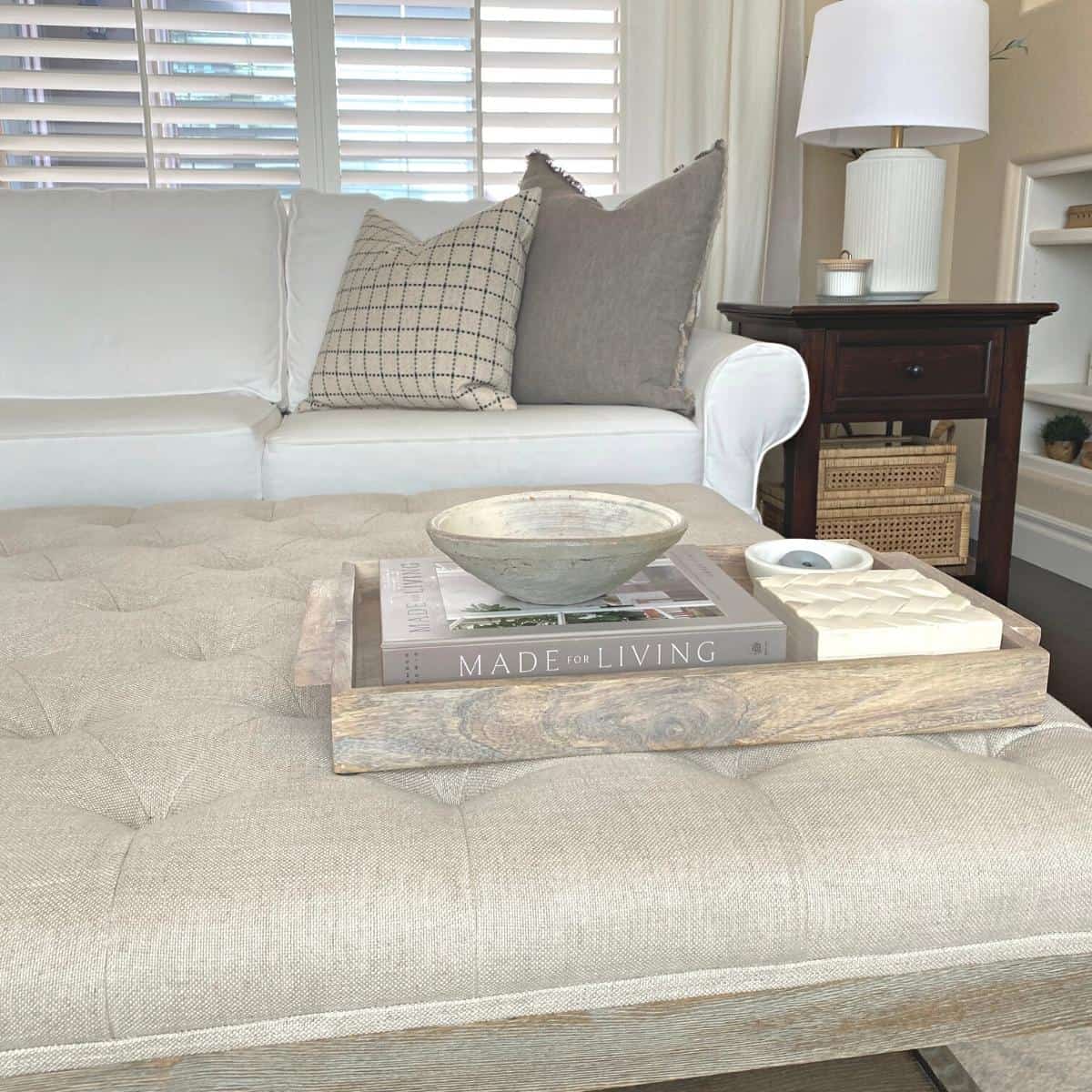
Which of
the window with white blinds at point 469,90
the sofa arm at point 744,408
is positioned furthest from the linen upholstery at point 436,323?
the window with white blinds at point 469,90

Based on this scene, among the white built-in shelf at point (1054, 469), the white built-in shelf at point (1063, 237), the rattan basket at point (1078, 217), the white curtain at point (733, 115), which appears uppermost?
the white curtain at point (733, 115)

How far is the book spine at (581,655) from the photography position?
75cm

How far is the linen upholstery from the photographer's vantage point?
212cm

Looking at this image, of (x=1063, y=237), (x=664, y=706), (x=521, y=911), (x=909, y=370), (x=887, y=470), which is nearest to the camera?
(x=521, y=911)

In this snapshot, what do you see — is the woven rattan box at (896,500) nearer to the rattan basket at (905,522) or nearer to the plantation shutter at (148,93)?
the rattan basket at (905,522)

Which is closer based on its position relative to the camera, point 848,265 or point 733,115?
point 848,265

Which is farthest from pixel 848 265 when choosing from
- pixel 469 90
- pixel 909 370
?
pixel 469 90

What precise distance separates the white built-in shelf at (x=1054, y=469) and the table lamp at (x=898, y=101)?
Answer: 0.64 metres

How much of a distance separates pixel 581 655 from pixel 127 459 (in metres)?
1.41

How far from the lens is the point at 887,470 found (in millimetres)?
2482

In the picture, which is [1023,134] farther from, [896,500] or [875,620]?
[875,620]

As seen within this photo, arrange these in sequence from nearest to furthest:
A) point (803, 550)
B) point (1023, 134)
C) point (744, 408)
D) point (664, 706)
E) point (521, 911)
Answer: point (521, 911) < point (664, 706) < point (803, 550) < point (744, 408) < point (1023, 134)

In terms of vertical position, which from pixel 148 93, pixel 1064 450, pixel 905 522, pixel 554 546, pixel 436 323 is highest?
pixel 148 93

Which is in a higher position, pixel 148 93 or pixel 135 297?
pixel 148 93
